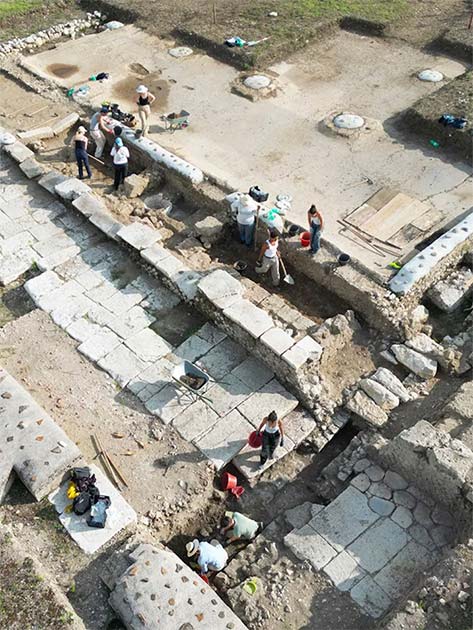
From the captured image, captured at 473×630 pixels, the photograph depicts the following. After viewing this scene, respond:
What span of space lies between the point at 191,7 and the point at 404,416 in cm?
1587

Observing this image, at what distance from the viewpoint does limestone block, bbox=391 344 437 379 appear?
9.77 metres

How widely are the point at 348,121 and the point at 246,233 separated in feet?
16.0

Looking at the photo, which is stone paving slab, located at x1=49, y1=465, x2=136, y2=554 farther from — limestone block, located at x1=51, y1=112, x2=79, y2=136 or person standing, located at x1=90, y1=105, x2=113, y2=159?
limestone block, located at x1=51, y1=112, x2=79, y2=136

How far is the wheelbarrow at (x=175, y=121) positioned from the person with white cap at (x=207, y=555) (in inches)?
397

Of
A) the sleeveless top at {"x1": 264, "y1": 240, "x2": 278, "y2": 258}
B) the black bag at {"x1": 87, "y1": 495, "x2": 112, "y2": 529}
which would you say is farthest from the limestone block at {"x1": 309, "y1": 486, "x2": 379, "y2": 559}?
the sleeveless top at {"x1": 264, "y1": 240, "x2": 278, "y2": 258}

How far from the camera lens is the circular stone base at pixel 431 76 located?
51.6ft

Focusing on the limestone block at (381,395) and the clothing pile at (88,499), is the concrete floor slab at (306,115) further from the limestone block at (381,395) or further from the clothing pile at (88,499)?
the clothing pile at (88,499)

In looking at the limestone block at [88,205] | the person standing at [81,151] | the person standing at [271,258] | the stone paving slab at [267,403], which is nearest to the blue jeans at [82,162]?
the person standing at [81,151]

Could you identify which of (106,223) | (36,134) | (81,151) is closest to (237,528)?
(106,223)

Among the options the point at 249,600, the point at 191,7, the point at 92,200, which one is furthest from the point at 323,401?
the point at 191,7

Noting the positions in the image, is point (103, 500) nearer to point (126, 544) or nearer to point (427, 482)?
point (126, 544)

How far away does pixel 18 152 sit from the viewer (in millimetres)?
13398

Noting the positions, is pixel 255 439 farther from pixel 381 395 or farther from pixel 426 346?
pixel 426 346

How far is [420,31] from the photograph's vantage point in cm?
1773
